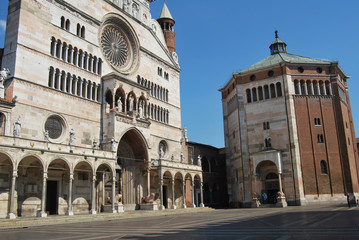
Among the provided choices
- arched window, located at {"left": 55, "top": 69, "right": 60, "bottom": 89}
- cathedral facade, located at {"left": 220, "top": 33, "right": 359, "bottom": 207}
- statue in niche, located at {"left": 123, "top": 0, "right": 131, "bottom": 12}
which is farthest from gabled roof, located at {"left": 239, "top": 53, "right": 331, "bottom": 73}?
arched window, located at {"left": 55, "top": 69, "right": 60, "bottom": 89}

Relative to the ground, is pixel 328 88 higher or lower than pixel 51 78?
higher

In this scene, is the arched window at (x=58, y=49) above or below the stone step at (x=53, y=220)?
above

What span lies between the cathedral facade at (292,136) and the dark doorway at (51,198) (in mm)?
25098

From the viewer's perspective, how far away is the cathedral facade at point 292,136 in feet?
138

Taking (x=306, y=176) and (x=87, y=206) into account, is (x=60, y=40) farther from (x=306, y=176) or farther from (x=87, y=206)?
(x=306, y=176)

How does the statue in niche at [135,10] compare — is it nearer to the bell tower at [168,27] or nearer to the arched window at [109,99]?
the bell tower at [168,27]

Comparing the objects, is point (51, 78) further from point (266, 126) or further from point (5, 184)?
point (266, 126)

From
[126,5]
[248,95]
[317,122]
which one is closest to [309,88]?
[317,122]

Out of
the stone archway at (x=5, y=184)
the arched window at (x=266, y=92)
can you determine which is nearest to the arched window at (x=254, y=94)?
→ the arched window at (x=266, y=92)

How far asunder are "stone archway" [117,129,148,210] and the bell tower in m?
17.5

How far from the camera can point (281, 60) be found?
157 ft

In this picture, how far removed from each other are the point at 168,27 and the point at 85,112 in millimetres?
23522

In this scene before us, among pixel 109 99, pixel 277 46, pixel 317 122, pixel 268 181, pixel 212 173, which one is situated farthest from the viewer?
pixel 277 46

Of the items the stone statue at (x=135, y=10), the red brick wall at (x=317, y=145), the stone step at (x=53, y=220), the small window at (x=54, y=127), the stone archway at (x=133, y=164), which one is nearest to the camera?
the stone step at (x=53, y=220)
